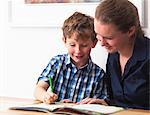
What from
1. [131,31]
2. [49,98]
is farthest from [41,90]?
[131,31]

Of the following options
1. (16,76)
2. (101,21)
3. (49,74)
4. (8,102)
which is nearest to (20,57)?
(16,76)

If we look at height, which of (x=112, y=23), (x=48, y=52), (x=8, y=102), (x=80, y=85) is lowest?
(x=8, y=102)

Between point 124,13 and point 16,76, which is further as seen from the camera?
point 16,76

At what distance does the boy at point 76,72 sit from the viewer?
1.49 m

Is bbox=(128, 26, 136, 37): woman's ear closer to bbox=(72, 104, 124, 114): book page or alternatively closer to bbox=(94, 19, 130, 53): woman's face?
bbox=(94, 19, 130, 53): woman's face

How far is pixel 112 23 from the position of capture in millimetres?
1330

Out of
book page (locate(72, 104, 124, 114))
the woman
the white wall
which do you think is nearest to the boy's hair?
the woman

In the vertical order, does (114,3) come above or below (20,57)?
above

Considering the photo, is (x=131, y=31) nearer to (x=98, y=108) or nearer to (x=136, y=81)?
(x=136, y=81)

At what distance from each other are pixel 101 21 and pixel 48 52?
53 cm

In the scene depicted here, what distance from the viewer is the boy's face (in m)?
1.46

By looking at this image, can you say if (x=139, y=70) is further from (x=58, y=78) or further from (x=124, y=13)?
(x=58, y=78)

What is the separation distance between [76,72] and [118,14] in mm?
331

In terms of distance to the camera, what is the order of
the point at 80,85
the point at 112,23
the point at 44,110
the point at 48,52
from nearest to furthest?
the point at 44,110 < the point at 112,23 < the point at 80,85 < the point at 48,52
